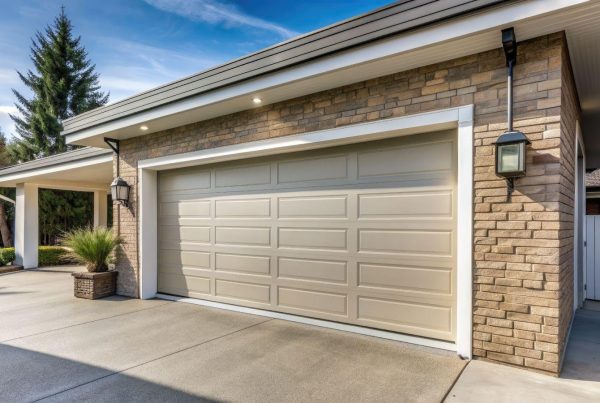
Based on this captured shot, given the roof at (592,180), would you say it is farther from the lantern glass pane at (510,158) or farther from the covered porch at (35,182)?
the covered porch at (35,182)

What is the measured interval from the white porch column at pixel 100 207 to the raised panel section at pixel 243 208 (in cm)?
890

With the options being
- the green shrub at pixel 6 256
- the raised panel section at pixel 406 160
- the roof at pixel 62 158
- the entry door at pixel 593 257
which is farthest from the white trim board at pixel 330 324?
the green shrub at pixel 6 256

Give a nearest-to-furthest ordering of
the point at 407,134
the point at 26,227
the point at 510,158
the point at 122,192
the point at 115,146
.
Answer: the point at 510,158, the point at 407,134, the point at 122,192, the point at 115,146, the point at 26,227

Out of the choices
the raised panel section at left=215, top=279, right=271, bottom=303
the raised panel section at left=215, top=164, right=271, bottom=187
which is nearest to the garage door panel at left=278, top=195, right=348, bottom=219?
the raised panel section at left=215, top=164, right=271, bottom=187

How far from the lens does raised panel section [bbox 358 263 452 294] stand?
3707 mm

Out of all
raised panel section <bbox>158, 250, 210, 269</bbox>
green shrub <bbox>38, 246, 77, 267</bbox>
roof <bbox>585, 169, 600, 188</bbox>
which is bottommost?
green shrub <bbox>38, 246, 77, 267</bbox>

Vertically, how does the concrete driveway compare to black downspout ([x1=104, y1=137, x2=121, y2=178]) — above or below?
below

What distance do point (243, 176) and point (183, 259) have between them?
1.90m

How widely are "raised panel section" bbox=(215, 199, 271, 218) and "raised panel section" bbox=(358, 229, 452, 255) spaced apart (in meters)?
1.53

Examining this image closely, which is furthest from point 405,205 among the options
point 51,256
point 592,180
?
point 51,256

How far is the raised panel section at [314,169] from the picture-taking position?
174 inches

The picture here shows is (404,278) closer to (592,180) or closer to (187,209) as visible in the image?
(187,209)

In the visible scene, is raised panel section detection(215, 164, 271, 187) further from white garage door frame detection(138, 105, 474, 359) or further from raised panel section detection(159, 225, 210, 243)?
raised panel section detection(159, 225, 210, 243)

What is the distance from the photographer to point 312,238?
4.63 m
